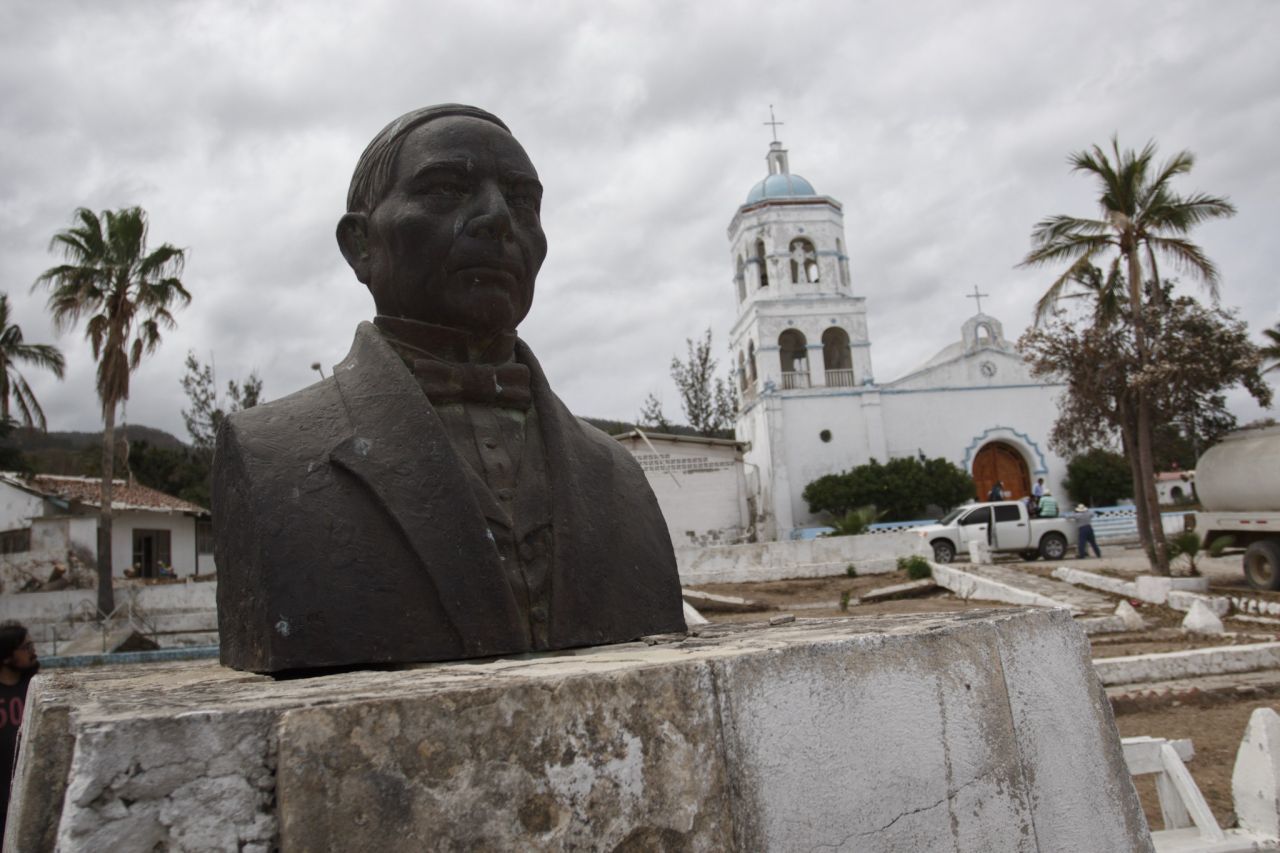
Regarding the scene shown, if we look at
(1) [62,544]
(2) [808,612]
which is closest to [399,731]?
(2) [808,612]

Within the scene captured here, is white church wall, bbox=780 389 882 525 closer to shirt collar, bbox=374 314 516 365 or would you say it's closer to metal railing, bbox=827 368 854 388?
metal railing, bbox=827 368 854 388

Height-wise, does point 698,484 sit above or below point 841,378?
below

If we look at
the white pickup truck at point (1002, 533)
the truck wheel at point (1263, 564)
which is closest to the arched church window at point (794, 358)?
the white pickup truck at point (1002, 533)

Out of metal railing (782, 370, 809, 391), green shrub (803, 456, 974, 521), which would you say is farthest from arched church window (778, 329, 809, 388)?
green shrub (803, 456, 974, 521)

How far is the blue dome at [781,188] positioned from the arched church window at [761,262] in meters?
1.38

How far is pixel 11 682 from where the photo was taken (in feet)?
12.7

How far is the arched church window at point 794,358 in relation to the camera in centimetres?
3147

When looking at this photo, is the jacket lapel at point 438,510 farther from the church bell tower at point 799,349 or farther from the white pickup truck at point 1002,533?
the church bell tower at point 799,349

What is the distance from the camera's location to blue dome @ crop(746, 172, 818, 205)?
31609 millimetres

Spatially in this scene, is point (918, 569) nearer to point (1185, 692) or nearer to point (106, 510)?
point (1185, 692)

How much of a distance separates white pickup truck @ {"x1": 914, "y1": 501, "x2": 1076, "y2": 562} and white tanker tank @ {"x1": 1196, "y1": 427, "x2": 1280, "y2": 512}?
17.5 feet

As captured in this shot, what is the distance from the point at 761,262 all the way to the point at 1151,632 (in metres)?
22.9

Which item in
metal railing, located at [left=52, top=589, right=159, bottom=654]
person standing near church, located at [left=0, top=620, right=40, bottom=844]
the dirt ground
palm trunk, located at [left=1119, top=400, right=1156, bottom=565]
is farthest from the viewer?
metal railing, located at [left=52, top=589, right=159, bottom=654]

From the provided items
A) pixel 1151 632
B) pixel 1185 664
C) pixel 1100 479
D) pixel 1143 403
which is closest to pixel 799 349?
pixel 1100 479
